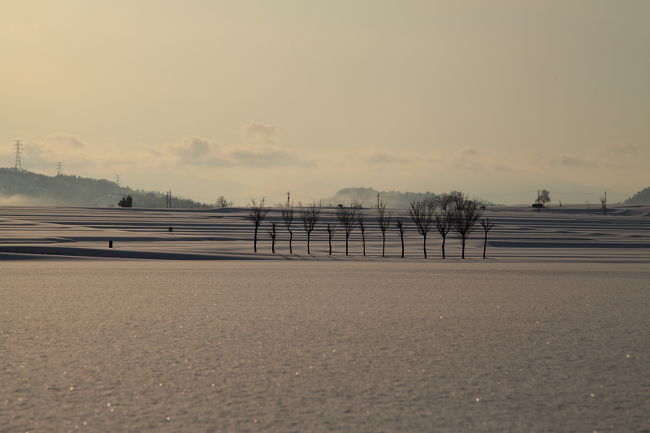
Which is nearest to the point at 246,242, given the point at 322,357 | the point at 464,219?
the point at 464,219

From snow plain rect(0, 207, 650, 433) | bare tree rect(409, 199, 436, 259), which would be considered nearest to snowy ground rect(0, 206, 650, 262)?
bare tree rect(409, 199, 436, 259)

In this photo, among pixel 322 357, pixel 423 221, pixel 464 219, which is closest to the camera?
pixel 322 357

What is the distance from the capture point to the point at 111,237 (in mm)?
75250

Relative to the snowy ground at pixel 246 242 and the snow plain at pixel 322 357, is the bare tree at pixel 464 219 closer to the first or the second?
the snowy ground at pixel 246 242

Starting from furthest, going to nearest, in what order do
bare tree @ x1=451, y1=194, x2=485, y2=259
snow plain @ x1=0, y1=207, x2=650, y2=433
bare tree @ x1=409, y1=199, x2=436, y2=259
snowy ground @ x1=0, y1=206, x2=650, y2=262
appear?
bare tree @ x1=409, y1=199, x2=436, y2=259, bare tree @ x1=451, y1=194, x2=485, y2=259, snowy ground @ x1=0, y1=206, x2=650, y2=262, snow plain @ x1=0, y1=207, x2=650, y2=433

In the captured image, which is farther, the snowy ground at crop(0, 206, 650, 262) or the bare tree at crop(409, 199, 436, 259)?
the bare tree at crop(409, 199, 436, 259)

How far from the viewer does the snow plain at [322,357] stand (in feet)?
28.6

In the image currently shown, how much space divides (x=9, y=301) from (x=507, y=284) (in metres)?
18.5

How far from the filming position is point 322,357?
483 inches

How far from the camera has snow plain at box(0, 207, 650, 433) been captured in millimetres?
8719

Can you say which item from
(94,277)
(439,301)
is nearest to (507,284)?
(439,301)

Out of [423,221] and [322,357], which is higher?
[423,221]

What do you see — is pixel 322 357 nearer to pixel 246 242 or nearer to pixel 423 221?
pixel 423 221

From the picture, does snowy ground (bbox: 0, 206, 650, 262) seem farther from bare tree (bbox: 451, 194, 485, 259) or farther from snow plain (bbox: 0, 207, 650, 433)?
snow plain (bbox: 0, 207, 650, 433)
